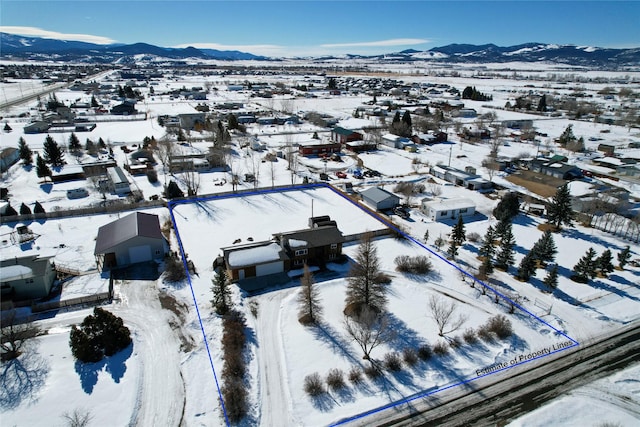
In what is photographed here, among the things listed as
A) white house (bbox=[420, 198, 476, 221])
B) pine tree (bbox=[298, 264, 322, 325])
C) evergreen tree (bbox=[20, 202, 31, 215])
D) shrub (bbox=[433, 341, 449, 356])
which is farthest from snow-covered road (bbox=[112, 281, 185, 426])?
white house (bbox=[420, 198, 476, 221])

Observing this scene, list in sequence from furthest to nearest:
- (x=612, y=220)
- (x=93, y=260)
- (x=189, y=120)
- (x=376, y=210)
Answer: (x=189, y=120) < (x=376, y=210) < (x=612, y=220) < (x=93, y=260)

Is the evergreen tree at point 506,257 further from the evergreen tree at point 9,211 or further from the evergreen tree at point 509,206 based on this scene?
the evergreen tree at point 9,211

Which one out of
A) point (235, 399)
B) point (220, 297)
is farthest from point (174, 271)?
point (235, 399)

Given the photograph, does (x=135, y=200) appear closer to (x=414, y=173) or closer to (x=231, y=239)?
(x=231, y=239)

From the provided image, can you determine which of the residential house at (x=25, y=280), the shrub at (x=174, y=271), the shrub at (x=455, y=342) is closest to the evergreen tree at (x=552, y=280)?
the shrub at (x=455, y=342)

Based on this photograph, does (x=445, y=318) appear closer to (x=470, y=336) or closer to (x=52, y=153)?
(x=470, y=336)

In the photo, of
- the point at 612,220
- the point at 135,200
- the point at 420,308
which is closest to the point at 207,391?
the point at 420,308
